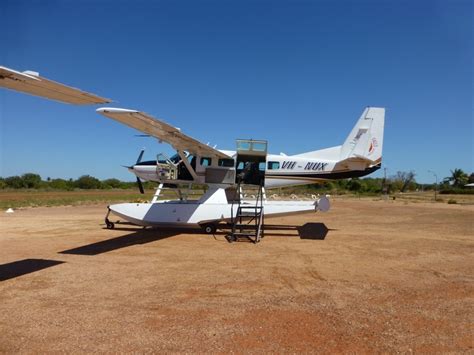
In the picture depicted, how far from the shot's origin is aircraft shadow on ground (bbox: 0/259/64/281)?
7.36 meters

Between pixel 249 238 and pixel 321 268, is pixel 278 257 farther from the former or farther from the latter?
pixel 249 238

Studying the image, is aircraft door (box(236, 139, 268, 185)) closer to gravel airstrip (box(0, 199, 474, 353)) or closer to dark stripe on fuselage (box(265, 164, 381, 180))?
dark stripe on fuselage (box(265, 164, 381, 180))

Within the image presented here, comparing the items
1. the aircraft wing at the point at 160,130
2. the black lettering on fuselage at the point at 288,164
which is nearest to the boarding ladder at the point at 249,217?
the black lettering on fuselage at the point at 288,164

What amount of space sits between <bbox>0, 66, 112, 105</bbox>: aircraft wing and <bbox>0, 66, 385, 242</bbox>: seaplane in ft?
20.9

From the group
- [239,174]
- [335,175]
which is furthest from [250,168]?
[335,175]

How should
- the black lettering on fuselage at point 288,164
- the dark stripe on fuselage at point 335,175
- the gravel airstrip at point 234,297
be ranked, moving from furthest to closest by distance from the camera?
the black lettering on fuselage at point 288,164, the dark stripe on fuselage at point 335,175, the gravel airstrip at point 234,297

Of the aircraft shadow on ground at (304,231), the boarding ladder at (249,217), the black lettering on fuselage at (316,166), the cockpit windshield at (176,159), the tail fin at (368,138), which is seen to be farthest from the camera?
the cockpit windshield at (176,159)

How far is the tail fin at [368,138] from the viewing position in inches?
603

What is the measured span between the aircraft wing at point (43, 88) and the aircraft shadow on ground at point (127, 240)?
499 cm

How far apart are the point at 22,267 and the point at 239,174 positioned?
906 centimetres

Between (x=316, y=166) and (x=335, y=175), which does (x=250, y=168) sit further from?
(x=335, y=175)

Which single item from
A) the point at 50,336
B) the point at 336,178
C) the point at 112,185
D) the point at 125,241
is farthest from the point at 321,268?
the point at 112,185

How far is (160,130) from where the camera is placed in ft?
39.4

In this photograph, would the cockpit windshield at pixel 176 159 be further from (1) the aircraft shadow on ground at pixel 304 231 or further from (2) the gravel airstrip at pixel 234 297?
(2) the gravel airstrip at pixel 234 297
